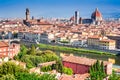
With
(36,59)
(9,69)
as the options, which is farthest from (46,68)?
(9,69)

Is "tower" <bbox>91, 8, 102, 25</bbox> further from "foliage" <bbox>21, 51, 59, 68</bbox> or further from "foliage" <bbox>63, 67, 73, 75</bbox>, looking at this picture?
"foliage" <bbox>63, 67, 73, 75</bbox>

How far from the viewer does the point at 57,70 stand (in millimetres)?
12688

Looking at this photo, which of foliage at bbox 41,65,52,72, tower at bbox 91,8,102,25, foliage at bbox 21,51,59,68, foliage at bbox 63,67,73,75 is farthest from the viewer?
tower at bbox 91,8,102,25

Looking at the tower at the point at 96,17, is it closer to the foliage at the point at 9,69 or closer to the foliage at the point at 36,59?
the foliage at the point at 36,59

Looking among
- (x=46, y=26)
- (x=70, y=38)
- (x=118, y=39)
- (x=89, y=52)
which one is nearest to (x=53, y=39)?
(x=70, y=38)

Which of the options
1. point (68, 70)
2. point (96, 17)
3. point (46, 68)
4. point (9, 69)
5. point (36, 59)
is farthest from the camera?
point (96, 17)

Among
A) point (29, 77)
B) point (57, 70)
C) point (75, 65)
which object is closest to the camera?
point (29, 77)

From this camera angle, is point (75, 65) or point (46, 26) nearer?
point (75, 65)

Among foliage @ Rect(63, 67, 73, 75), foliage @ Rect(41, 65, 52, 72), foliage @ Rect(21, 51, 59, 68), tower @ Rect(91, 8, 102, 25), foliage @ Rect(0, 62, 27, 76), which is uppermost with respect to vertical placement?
tower @ Rect(91, 8, 102, 25)

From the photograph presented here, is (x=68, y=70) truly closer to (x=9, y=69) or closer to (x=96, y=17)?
(x=9, y=69)

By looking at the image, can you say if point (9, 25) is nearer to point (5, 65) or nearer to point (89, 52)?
point (89, 52)

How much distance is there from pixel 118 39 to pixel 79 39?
10.6 ft

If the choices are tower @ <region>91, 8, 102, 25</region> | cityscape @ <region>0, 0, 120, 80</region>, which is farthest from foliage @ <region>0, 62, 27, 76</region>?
tower @ <region>91, 8, 102, 25</region>

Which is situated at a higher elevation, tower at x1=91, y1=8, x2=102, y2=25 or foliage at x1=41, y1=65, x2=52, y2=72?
tower at x1=91, y1=8, x2=102, y2=25
